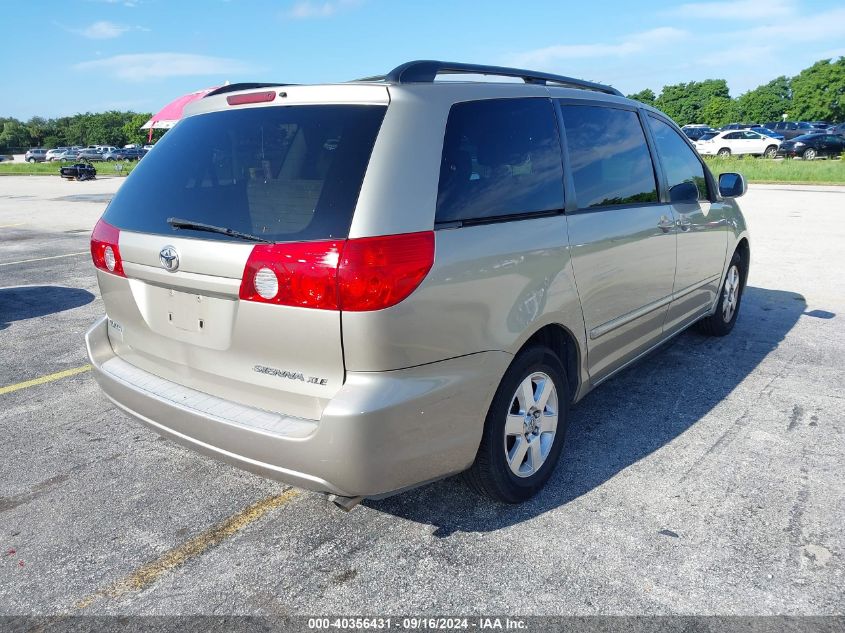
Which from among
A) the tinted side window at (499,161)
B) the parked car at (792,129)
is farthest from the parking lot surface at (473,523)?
the parked car at (792,129)

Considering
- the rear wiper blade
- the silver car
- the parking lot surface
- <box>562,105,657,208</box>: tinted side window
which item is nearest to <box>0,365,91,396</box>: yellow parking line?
the parking lot surface

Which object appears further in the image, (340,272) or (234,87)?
(234,87)

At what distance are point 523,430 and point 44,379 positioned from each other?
359 centimetres

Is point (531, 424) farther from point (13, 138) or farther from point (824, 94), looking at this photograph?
point (13, 138)

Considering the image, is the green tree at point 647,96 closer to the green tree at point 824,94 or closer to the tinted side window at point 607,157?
the green tree at point 824,94

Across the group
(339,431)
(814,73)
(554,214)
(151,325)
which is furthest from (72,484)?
(814,73)

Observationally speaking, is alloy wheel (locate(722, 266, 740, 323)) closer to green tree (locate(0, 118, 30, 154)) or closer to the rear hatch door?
the rear hatch door

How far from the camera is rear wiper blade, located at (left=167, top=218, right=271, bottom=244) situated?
7.80ft

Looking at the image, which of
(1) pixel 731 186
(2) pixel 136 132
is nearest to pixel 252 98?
(1) pixel 731 186

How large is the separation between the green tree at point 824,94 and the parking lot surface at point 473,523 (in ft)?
305

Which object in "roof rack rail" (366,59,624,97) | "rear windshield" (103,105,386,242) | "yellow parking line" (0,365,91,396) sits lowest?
"yellow parking line" (0,365,91,396)

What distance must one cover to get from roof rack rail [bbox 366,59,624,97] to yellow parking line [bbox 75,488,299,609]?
1.96 m

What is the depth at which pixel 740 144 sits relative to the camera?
38.2 metres

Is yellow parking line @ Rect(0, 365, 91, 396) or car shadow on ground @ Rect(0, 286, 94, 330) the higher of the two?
car shadow on ground @ Rect(0, 286, 94, 330)
